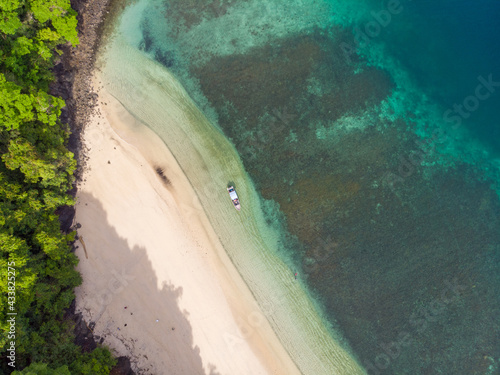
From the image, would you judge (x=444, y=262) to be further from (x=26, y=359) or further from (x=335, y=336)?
(x=26, y=359)

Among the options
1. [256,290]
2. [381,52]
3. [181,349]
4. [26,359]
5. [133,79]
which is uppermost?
[381,52]

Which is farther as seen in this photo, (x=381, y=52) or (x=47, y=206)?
(x=381, y=52)

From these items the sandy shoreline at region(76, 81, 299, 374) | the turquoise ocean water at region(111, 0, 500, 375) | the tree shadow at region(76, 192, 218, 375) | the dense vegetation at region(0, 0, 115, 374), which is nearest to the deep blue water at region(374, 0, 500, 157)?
the turquoise ocean water at region(111, 0, 500, 375)

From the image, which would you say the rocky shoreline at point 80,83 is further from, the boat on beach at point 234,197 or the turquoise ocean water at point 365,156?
the boat on beach at point 234,197

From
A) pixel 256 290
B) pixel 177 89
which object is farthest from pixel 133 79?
pixel 256 290

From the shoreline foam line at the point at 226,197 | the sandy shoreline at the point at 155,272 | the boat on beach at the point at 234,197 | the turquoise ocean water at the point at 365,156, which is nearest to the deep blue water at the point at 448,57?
the turquoise ocean water at the point at 365,156

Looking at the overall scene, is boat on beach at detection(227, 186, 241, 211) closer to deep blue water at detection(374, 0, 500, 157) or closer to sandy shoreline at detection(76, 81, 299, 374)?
sandy shoreline at detection(76, 81, 299, 374)
